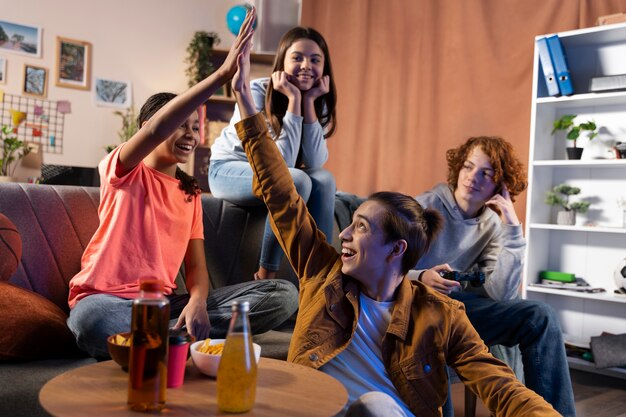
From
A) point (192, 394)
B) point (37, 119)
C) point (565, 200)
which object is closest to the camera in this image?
point (192, 394)

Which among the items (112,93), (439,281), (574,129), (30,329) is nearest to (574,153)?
(574,129)

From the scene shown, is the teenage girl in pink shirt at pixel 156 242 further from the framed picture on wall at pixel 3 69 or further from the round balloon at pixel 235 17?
the round balloon at pixel 235 17

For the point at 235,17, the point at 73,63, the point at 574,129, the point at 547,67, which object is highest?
the point at 235,17

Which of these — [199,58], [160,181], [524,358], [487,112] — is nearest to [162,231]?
[160,181]

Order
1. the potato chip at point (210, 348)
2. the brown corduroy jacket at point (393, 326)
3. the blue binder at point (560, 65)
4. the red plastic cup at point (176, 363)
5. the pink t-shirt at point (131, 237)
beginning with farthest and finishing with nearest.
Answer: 1. the blue binder at point (560, 65)
2. the pink t-shirt at point (131, 237)
3. the brown corduroy jacket at point (393, 326)
4. the potato chip at point (210, 348)
5. the red plastic cup at point (176, 363)

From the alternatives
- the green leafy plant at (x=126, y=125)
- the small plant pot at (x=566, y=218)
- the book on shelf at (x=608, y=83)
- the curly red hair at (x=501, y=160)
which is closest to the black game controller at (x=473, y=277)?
the curly red hair at (x=501, y=160)

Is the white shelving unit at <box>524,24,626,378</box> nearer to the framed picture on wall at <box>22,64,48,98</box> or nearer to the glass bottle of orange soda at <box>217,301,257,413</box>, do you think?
the glass bottle of orange soda at <box>217,301,257,413</box>

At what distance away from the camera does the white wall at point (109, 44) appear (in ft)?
16.5

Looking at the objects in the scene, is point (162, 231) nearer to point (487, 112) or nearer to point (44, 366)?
point (44, 366)

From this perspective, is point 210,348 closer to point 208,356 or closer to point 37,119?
point 208,356

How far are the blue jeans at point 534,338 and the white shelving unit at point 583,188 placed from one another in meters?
1.74

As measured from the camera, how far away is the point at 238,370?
3.59 feet

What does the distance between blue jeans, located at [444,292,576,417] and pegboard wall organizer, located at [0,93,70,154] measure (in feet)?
12.5

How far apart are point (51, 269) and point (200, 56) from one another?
3.67 meters
